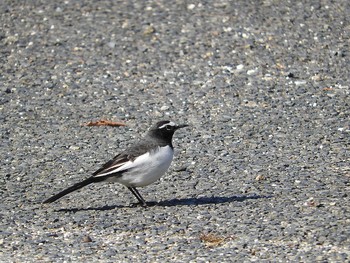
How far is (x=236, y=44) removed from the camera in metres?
14.5

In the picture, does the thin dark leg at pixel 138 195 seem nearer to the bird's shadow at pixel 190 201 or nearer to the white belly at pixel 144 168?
the bird's shadow at pixel 190 201

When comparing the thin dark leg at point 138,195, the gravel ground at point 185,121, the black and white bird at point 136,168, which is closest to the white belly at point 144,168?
the black and white bird at point 136,168

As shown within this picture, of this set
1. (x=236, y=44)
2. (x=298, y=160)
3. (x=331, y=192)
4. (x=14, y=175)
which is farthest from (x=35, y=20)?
(x=331, y=192)

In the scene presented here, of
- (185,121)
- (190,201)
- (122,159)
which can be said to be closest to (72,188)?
(122,159)

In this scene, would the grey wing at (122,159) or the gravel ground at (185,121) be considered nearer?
the gravel ground at (185,121)

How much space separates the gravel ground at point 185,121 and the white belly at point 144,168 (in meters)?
0.32

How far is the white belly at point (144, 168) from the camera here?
920 centimetres

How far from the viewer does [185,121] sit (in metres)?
12.2

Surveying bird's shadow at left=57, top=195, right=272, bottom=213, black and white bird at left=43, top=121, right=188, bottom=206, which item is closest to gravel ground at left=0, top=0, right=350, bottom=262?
bird's shadow at left=57, top=195, right=272, bottom=213

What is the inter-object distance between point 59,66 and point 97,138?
2684 mm

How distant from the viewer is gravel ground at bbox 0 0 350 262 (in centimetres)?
845

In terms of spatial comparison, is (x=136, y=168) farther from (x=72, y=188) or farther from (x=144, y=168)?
(x=72, y=188)

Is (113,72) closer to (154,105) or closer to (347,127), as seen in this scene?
(154,105)

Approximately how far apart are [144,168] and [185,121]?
311 centimetres
